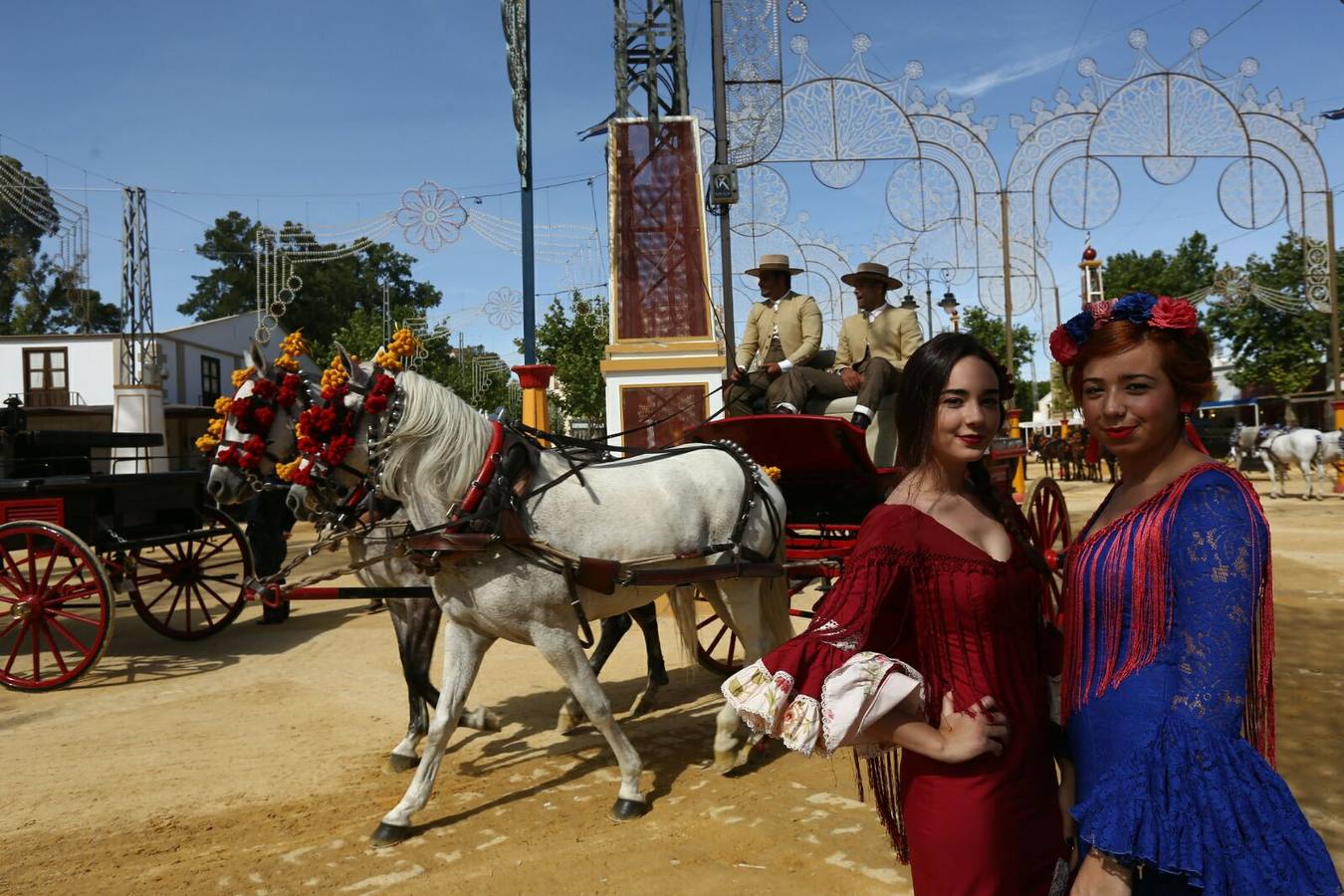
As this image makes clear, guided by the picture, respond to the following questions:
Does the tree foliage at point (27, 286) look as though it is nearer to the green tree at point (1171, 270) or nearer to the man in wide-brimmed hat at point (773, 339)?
the man in wide-brimmed hat at point (773, 339)

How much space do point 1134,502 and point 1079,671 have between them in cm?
33

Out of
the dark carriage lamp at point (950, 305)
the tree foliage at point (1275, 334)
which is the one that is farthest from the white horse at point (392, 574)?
the tree foliage at point (1275, 334)

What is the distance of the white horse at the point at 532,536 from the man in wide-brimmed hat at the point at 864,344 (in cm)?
167

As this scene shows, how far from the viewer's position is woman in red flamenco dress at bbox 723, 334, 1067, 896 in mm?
1596

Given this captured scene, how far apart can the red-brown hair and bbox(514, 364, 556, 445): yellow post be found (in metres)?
8.25

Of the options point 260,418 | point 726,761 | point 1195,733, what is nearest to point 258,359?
point 260,418

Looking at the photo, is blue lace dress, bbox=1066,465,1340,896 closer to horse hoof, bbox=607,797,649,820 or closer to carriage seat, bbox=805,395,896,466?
horse hoof, bbox=607,797,649,820

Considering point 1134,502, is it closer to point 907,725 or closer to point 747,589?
point 907,725

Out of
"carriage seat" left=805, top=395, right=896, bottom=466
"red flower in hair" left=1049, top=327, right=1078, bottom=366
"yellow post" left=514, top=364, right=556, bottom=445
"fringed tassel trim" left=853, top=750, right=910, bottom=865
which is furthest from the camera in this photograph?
"yellow post" left=514, top=364, right=556, bottom=445

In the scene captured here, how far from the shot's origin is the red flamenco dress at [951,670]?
165 centimetres

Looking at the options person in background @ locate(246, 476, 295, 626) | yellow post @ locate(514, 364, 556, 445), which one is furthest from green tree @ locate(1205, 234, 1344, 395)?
person in background @ locate(246, 476, 295, 626)

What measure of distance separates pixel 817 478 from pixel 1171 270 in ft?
147

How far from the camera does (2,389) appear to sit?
89.3ft

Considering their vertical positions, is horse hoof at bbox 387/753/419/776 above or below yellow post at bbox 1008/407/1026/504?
below
